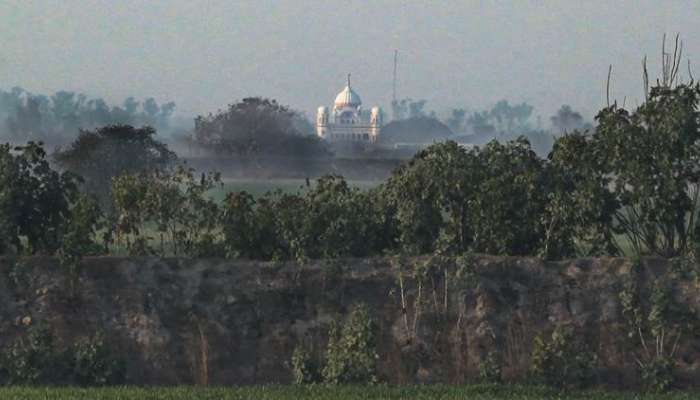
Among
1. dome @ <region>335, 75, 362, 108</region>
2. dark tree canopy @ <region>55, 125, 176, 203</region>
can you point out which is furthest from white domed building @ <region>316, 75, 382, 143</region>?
dark tree canopy @ <region>55, 125, 176, 203</region>

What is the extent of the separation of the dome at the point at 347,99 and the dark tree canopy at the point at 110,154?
453 feet

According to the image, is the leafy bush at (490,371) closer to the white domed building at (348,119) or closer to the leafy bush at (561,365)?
the leafy bush at (561,365)

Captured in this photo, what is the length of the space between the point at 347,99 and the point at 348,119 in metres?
4.54

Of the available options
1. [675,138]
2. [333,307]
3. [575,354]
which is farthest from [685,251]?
[333,307]

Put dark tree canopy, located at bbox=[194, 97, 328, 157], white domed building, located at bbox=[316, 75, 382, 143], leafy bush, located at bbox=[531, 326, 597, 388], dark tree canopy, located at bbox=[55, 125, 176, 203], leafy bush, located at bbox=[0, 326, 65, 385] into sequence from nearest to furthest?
leafy bush, located at bbox=[531, 326, 597, 388] → leafy bush, located at bbox=[0, 326, 65, 385] → dark tree canopy, located at bbox=[55, 125, 176, 203] → dark tree canopy, located at bbox=[194, 97, 328, 157] → white domed building, located at bbox=[316, 75, 382, 143]

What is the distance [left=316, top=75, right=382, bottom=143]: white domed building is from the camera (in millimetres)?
170587

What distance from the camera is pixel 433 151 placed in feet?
60.3

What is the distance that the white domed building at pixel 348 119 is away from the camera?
→ 6716 inches

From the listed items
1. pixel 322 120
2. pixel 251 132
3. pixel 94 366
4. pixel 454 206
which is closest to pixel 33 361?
pixel 94 366

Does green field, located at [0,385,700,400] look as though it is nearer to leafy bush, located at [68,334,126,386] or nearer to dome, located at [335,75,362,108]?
leafy bush, located at [68,334,126,386]

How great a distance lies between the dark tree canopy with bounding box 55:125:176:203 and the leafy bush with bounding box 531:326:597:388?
973 inches

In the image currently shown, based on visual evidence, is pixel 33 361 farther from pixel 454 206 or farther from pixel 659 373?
pixel 659 373

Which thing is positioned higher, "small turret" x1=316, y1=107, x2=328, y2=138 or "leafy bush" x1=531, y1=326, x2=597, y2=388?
"small turret" x1=316, y1=107, x2=328, y2=138

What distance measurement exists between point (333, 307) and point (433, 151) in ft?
9.87
